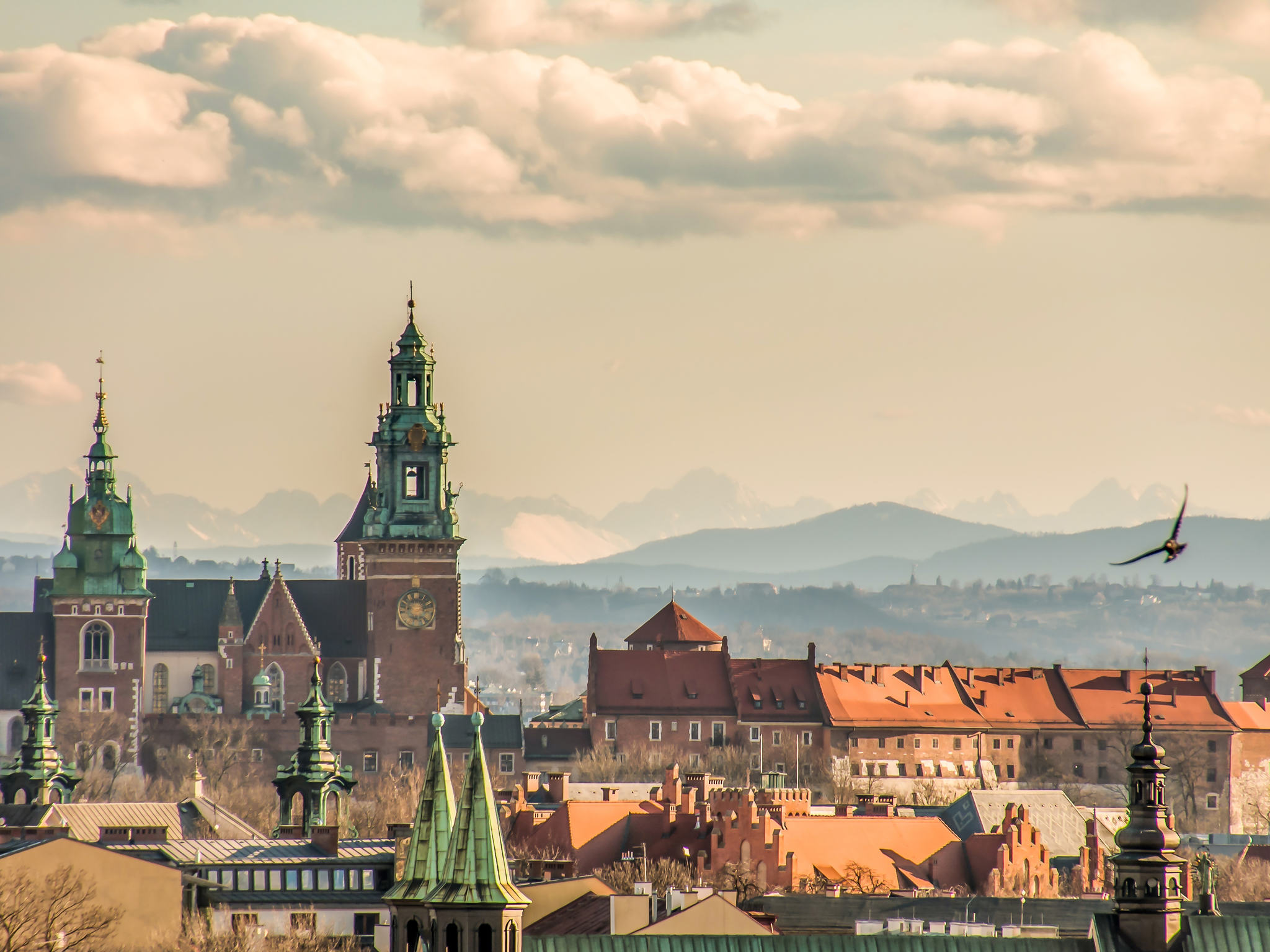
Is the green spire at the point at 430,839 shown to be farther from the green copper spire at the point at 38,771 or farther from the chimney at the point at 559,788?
the chimney at the point at 559,788

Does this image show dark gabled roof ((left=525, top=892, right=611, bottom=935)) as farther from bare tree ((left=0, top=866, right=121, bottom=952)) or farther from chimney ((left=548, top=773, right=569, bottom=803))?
chimney ((left=548, top=773, right=569, bottom=803))

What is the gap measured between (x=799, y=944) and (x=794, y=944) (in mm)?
234

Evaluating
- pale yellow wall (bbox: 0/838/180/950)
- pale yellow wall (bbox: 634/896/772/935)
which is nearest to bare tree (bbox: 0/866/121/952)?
pale yellow wall (bbox: 0/838/180/950)

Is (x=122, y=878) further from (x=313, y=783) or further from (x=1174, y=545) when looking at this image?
(x=1174, y=545)

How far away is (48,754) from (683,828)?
28668mm

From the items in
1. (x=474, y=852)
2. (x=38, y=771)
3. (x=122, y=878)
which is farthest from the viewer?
(x=38, y=771)

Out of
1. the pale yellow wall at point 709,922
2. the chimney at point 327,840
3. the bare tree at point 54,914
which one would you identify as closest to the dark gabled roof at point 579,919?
the pale yellow wall at point 709,922

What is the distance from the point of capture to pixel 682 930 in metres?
90.6

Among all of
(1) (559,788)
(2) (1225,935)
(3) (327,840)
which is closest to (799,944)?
(2) (1225,935)

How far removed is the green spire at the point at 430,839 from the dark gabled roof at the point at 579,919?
994 inches

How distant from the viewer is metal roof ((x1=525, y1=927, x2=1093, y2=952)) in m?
79.8

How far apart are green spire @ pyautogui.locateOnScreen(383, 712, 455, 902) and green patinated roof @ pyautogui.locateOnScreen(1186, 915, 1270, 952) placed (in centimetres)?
2267

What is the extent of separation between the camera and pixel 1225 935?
266ft

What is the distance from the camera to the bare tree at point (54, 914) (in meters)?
88.1
